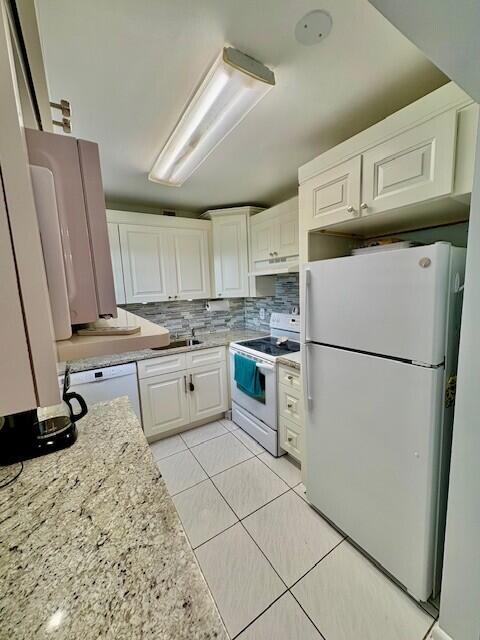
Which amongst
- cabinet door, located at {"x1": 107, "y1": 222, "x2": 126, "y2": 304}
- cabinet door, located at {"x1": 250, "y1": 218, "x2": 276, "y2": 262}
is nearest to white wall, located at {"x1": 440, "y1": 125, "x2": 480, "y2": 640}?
cabinet door, located at {"x1": 250, "y1": 218, "x2": 276, "y2": 262}

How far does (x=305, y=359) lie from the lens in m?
1.60

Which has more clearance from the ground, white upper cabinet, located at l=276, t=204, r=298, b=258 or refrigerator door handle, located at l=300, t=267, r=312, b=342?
white upper cabinet, located at l=276, t=204, r=298, b=258

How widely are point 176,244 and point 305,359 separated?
1.87 meters

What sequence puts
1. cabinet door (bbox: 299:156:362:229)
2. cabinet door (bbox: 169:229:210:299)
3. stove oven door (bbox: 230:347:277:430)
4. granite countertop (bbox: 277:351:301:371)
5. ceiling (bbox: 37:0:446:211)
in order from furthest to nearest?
1. cabinet door (bbox: 169:229:210:299)
2. stove oven door (bbox: 230:347:277:430)
3. granite countertop (bbox: 277:351:301:371)
4. cabinet door (bbox: 299:156:362:229)
5. ceiling (bbox: 37:0:446:211)

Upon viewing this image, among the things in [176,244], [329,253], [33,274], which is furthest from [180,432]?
[33,274]

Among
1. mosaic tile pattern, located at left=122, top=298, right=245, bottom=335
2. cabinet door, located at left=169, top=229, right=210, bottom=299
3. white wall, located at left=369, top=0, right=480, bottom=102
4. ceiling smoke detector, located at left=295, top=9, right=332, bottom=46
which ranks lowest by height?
mosaic tile pattern, located at left=122, top=298, right=245, bottom=335

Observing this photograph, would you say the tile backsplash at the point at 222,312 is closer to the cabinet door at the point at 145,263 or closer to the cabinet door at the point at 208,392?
the cabinet door at the point at 145,263

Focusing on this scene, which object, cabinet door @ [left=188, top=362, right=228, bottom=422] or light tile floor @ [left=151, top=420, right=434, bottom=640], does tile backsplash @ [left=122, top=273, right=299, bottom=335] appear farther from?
light tile floor @ [left=151, top=420, right=434, bottom=640]

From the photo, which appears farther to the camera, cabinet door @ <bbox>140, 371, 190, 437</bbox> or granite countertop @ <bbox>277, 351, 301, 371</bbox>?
cabinet door @ <bbox>140, 371, 190, 437</bbox>

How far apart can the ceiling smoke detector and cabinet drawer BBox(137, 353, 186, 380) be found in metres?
2.21

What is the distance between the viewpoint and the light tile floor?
3.79 feet

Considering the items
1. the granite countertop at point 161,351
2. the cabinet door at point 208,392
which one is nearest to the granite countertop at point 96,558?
the granite countertop at point 161,351

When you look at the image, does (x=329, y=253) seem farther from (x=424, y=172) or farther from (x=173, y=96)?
(x=173, y=96)

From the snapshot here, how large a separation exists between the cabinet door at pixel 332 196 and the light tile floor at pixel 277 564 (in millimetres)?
1849
